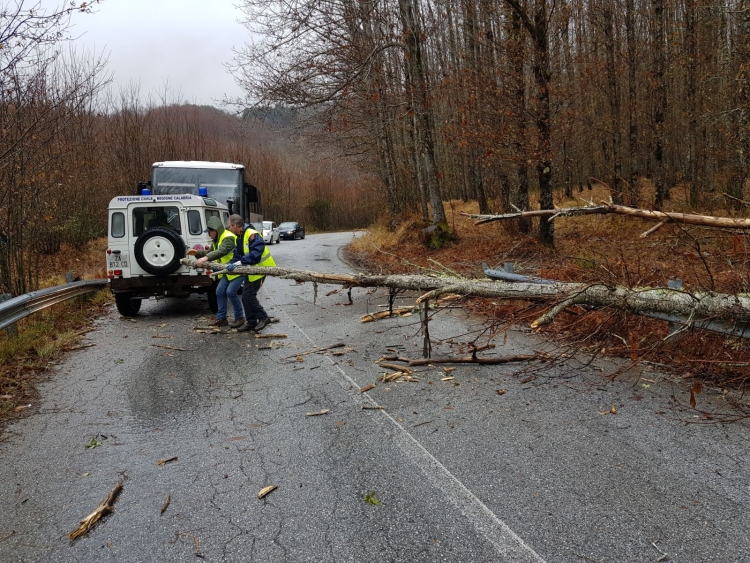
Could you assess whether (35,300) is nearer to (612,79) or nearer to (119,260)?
(119,260)

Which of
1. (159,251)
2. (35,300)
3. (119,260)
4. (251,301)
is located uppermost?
(159,251)

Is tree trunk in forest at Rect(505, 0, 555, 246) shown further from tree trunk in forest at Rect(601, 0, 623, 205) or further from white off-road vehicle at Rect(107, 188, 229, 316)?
tree trunk in forest at Rect(601, 0, 623, 205)

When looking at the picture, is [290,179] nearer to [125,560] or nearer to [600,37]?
[600,37]

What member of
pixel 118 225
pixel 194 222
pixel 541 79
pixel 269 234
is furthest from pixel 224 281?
pixel 269 234

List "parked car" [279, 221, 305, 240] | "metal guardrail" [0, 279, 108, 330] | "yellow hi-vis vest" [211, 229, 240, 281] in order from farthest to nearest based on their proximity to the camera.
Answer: "parked car" [279, 221, 305, 240] < "yellow hi-vis vest" [211, 229, 240, 281] < "metal guardrail" [0, 279, 108, 330]

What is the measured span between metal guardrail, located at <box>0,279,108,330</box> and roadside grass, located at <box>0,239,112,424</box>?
0.37m

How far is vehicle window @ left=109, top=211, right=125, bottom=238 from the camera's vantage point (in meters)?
10.1

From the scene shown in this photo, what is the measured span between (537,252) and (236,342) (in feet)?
24.5

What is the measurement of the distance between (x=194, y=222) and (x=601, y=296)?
26.3 ft

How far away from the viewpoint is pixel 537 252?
12359mm

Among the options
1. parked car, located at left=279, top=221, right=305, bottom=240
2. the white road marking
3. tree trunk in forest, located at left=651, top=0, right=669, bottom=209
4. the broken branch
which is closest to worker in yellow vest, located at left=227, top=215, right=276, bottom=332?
the white road marking

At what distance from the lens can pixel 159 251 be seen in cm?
988

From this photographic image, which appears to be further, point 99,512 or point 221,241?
point 221,241

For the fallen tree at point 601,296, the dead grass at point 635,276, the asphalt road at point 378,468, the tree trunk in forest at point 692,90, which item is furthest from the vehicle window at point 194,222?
the tree trunk in forest at point 692,90
